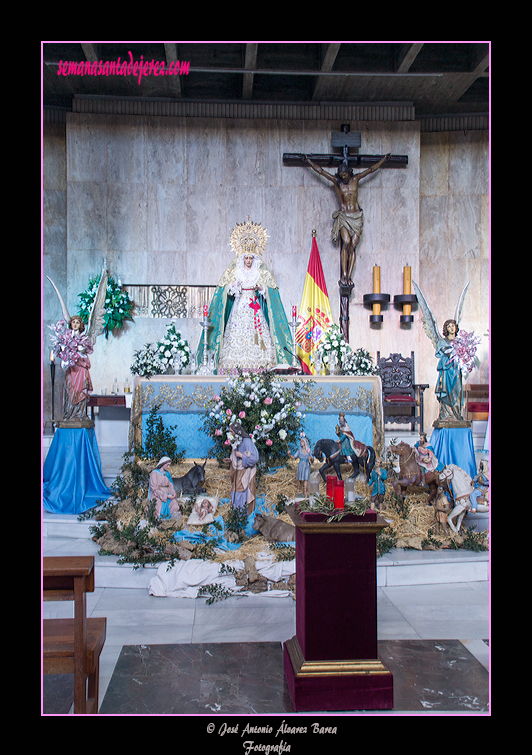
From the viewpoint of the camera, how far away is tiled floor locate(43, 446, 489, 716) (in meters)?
3.50

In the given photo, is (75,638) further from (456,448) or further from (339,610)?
(456,448)

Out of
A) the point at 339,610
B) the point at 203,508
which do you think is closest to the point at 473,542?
the point at 203,508

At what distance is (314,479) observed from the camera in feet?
12.9

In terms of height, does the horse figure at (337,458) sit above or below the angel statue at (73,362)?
below

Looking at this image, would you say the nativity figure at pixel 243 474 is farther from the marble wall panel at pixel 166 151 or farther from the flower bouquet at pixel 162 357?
the marble wall panel at pixel 166 151

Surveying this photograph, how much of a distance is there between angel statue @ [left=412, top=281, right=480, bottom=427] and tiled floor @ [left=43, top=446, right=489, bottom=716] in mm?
3024

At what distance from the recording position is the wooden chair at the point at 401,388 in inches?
448

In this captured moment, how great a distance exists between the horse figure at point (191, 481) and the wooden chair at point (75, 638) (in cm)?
388

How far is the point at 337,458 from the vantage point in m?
7.12

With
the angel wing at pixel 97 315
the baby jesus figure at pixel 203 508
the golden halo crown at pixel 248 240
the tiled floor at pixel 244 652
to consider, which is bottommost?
the tiled floor at pixel 244 652

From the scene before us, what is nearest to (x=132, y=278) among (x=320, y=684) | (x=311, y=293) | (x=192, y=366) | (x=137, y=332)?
(x=137, y=332)

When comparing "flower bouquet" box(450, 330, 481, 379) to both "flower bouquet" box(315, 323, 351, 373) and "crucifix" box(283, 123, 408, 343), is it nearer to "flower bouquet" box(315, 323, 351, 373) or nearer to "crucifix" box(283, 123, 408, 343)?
"flower bouquet" box(315, 323, 351, 373)

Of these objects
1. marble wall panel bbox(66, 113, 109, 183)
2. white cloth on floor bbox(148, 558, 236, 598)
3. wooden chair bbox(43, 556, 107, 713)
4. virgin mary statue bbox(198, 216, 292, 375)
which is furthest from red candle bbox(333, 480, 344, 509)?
marble wall panel bbox(66, 113, 109, 183)

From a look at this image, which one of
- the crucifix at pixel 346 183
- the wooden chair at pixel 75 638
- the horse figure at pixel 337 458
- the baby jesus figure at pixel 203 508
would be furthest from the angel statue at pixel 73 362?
the crucifix at pixel 346 183
